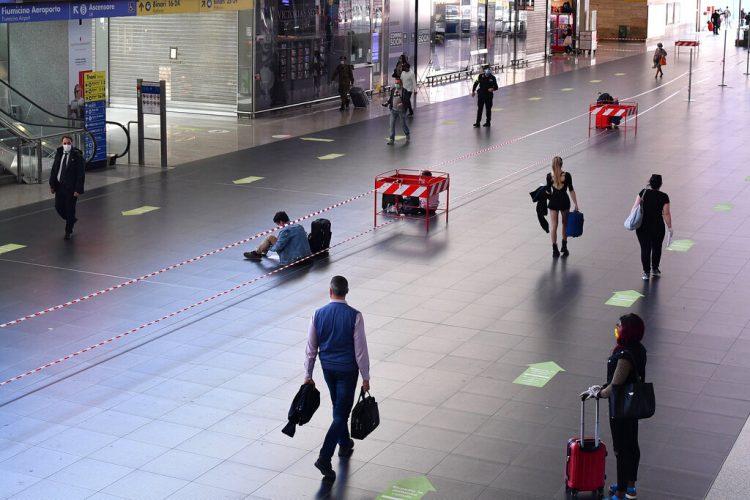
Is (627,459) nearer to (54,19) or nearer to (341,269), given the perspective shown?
(341,269)

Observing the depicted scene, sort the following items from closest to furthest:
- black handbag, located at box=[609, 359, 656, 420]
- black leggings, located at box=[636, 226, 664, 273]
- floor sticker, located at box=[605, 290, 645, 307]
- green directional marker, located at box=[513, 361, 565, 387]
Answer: black handbag, located at box=[609, 359, 656, 420] → green directional marker, located at box=[513, 361, 565, 387] → floor sticker, located at box=[605, 290, 645, 307] → black leggings, located at box=[636, 226, 664, 273]

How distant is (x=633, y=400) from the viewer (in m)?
8.38

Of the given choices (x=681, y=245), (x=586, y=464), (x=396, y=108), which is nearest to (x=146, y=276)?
(x=681, y=245)

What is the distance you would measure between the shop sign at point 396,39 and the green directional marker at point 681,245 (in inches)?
934

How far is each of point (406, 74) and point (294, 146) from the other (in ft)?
14.3

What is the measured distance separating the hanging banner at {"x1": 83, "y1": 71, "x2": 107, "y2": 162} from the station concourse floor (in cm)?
174

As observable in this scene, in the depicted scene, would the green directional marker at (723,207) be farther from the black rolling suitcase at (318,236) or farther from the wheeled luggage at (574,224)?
the black rolling suitcase at (318,236)

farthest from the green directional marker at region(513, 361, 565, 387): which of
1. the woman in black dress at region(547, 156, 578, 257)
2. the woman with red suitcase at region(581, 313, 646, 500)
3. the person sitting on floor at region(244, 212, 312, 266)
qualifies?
the person sitting on floor at region(244, 212, 312, 266)

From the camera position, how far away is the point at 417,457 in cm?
966

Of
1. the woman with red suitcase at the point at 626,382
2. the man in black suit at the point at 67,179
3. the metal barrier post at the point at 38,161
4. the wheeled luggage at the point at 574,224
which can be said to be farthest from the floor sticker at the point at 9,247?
the woman with red suitcase at the point at 626,382

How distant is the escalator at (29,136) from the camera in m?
22.2

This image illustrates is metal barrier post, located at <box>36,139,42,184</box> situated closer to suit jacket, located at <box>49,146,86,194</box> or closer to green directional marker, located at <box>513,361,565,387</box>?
suit jacket, located at <box>49,146,86,194</box>

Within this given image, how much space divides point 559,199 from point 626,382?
27.2 feet

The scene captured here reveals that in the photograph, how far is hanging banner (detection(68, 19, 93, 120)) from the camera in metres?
23.7
